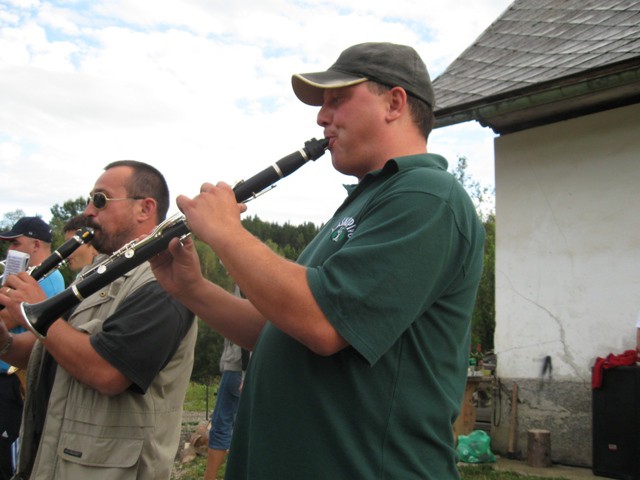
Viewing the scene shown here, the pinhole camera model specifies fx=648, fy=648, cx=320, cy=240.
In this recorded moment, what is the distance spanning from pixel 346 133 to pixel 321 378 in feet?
2.52

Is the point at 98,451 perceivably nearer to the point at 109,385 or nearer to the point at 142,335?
the point at 109,385

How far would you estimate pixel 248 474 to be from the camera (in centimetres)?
172

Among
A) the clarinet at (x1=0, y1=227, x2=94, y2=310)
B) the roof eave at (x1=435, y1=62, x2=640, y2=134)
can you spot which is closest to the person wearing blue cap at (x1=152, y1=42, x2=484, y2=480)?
the clarinet at (x1=0, y1=227, x2=94, y2=310)

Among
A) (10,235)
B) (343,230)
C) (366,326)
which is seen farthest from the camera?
(10,235)

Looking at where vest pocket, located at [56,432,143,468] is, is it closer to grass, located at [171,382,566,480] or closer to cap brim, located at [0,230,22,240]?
cap brim, located at [0,230,22,240]

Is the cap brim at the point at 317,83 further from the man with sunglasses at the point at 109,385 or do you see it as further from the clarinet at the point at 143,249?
the man with sunglasses at the point at 109,385

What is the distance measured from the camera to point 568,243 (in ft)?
20.9

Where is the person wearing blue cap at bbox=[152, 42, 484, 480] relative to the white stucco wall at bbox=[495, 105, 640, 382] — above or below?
below

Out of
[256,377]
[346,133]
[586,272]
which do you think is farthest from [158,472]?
[586,272]

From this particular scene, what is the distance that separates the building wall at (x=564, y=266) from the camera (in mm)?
5965

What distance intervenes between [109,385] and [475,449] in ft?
15.5

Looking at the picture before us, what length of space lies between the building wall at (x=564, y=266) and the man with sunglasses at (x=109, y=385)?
14.6 ft

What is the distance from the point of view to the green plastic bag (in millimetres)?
6328

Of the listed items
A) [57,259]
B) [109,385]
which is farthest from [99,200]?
[109,385]
